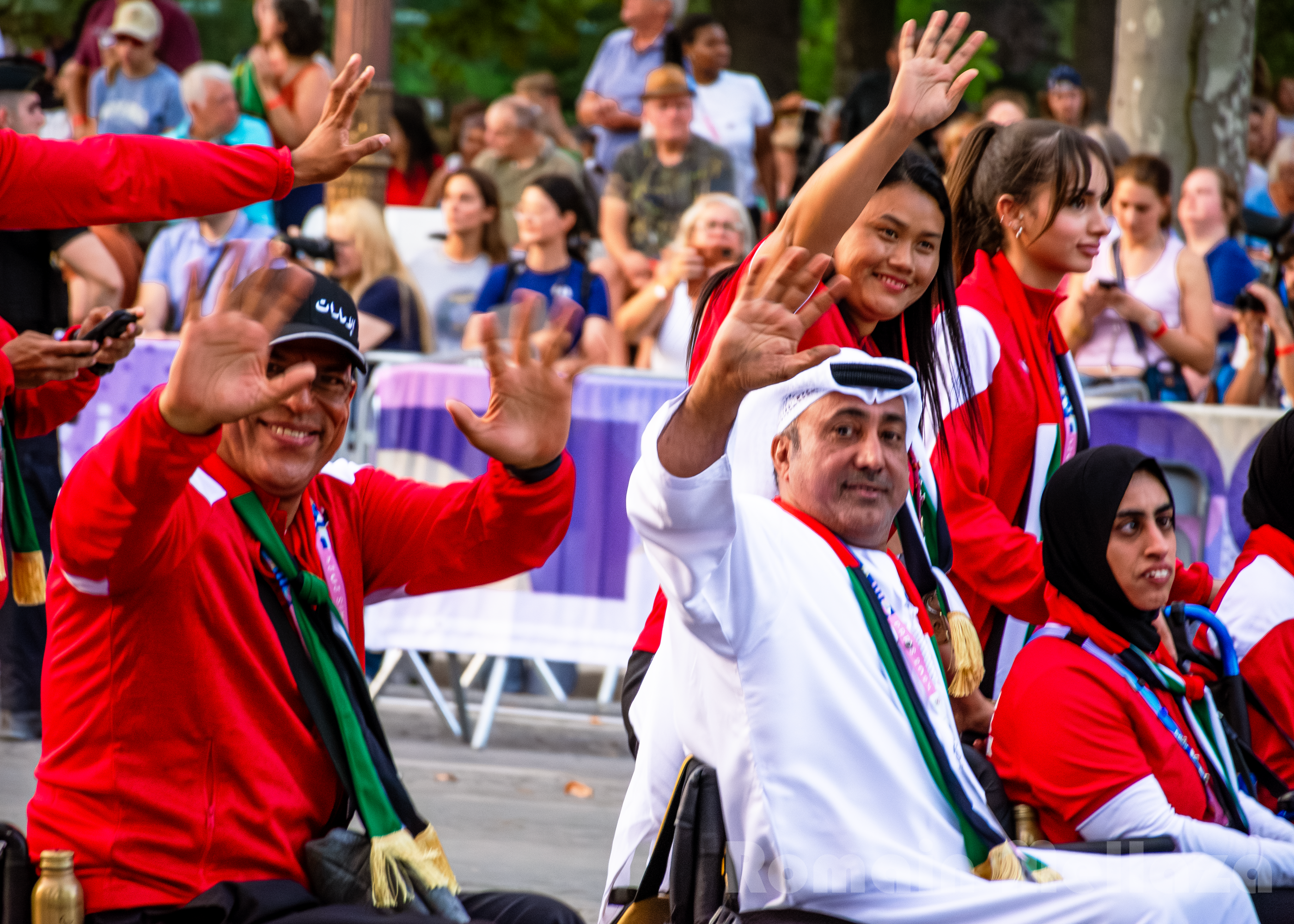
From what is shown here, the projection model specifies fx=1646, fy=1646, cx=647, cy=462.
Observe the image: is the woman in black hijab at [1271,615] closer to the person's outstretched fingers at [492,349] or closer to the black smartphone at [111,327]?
the person's outstretched fingers at [492,349]

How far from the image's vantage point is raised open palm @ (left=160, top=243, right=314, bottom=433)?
2.34m

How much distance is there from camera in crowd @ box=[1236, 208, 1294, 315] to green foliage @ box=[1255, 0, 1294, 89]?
7068mm

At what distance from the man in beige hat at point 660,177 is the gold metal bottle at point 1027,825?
5645 millimetres

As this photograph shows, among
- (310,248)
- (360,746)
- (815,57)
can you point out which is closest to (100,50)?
(310,248)

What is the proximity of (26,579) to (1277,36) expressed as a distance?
1617cm

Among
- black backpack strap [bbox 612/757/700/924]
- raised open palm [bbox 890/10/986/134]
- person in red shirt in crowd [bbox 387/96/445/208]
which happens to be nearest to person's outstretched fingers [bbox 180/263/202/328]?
black backpack strap [bbox 612/757/700/924]

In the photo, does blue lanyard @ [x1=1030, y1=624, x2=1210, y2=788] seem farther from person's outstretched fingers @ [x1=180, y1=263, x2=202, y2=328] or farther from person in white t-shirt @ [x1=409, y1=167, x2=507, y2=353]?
person in white t-shirt @ [x1=409, y1=167, x2=507, y2=353]

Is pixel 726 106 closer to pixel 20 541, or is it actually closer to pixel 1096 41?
pixel 20 541

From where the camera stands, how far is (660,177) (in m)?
8.70

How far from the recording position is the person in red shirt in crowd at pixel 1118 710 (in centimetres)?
321

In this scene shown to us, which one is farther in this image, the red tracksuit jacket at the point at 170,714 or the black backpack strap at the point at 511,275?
the black backpack strap at the point at 511,275

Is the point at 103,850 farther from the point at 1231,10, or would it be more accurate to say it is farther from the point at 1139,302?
the point at 1231,10

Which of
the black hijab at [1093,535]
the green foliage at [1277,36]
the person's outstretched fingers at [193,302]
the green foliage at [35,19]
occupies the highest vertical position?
the green foliage at [1277,36]

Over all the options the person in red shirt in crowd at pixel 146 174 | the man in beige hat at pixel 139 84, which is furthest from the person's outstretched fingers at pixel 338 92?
the man in beige hat at pixel 139 84
